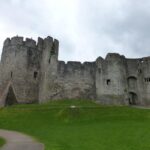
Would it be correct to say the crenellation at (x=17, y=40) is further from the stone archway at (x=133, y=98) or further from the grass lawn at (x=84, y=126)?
the stone archway at (x=133, y=98)

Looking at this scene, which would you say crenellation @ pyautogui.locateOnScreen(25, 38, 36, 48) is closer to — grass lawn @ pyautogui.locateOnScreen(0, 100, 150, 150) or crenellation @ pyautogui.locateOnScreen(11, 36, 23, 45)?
crenellation @ pyautogui.locateOnScreen(11, 36, 23, 45)

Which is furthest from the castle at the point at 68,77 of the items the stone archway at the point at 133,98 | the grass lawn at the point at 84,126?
the grass lawn at the point at 84,126

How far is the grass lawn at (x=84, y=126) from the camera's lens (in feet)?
42.3

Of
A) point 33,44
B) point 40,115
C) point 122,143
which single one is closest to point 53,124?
point 40,115

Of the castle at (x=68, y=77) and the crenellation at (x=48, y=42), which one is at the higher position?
the crenellation at (x=48, y=42)

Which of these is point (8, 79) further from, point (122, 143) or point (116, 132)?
point (122, 143)

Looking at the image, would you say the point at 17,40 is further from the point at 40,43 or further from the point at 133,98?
the point at 133,98

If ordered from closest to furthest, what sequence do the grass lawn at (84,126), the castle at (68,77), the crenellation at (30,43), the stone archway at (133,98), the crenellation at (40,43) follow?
the grass lawn at (84,126)
the castle at (68,77)
the stone archway at (133,98)
the crenellation at (30,43)
the crenellation at (40,43)

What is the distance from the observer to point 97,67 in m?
37.2

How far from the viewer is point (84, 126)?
19.5m

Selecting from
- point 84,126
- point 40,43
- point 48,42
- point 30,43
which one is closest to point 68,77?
point 48,42

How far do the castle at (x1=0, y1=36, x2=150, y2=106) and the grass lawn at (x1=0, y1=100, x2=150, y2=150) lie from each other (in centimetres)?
904

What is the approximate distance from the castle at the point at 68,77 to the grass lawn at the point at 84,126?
904cm

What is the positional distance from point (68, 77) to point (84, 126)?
18259 mm
